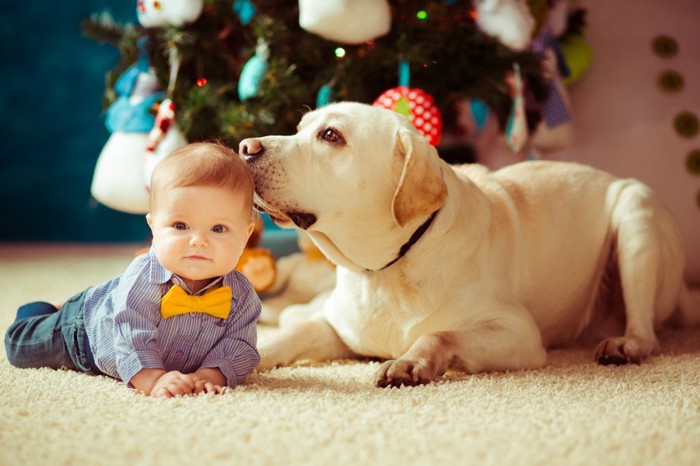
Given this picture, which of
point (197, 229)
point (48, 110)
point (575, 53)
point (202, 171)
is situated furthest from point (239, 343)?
point (48, 110)

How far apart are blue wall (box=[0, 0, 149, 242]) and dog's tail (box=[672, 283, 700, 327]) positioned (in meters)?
3.65

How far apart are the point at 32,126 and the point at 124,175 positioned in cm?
285

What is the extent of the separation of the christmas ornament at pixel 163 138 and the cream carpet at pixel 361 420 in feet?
3.57

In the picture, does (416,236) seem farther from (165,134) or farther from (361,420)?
(165,134)

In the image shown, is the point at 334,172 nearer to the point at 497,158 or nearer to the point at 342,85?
the point at 342,85

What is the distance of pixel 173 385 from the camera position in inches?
56.1

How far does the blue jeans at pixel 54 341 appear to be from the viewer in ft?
5.47

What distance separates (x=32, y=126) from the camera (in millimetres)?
5176

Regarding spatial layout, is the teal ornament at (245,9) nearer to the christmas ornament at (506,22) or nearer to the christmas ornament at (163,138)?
the christmas ornament at (163,138)

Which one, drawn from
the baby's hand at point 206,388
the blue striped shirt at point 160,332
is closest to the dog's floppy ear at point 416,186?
the blue striped shirt at point 160,332

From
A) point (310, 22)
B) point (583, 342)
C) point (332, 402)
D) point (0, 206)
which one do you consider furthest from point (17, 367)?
point (0, 206)

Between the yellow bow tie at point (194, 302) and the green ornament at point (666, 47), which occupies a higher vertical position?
the green ornament at point (666, 47)

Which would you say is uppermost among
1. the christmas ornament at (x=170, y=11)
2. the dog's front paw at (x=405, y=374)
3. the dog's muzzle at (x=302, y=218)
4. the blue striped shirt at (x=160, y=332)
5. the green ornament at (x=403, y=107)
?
the christmas ornament at (x=170, y=11)

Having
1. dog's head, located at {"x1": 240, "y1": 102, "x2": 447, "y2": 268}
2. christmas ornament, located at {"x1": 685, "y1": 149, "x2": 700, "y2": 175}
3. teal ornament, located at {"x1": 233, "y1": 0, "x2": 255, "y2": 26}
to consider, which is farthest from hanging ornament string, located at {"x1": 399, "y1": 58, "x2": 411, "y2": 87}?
christmas ornament, located at {"x1": 685, "y1": 149, "x2": 700, "y2": 175}
